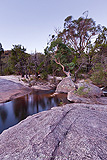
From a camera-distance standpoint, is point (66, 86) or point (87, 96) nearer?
point (87, 96)

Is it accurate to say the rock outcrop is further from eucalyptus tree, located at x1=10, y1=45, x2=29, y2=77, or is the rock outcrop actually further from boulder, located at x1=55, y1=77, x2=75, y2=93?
eucalyptus tree, located at x1=10, y1=45, x2=29, y2=77

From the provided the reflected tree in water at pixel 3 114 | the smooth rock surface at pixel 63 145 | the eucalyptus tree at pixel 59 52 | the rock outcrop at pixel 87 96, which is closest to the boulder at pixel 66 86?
the rock outcrop at pixel 87 96

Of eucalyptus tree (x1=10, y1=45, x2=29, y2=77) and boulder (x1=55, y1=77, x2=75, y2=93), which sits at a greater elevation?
eucalyptus tree (x1=10, y1=45, x2=29, y2=77)

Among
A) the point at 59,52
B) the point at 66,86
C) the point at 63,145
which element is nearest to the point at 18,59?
the point at 59,52

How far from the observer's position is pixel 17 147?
1.75 m

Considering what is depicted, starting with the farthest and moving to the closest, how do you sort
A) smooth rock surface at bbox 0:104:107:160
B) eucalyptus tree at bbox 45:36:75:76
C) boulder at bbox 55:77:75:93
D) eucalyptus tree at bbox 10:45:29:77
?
eucalyptus tree at bbox 10:45:29:77 → eucalyptus tree at bbox 45:36:75:76 → boulder at bbox 55:77:75:93 → smooth rock surface at bbox 0:104:107:160

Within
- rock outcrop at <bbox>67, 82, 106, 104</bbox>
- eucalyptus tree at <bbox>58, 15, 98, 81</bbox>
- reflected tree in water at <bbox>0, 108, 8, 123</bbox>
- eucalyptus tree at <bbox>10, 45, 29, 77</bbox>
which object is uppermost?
eucalyptus tree at <bbox>58, 15, 98, 81</bbox>

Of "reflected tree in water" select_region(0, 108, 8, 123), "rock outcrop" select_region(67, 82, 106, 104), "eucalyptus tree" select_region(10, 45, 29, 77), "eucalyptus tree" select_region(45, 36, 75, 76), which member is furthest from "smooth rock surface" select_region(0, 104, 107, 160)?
"eucalyptus tree" select_region(10, 45, 29, 77)

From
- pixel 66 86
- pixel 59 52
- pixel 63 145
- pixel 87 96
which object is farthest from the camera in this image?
pixel 59 52

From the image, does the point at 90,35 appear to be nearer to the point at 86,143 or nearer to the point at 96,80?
the point at 96,80

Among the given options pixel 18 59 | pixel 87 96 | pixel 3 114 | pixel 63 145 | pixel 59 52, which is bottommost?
pixel 3 114

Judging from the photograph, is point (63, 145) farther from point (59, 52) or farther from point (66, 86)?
point (59, 52)

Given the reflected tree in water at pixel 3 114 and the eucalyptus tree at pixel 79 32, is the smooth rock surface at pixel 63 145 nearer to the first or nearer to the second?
the reflected tree in water at pixel 3 114

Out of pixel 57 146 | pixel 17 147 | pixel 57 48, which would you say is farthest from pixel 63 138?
pixel 57 48
